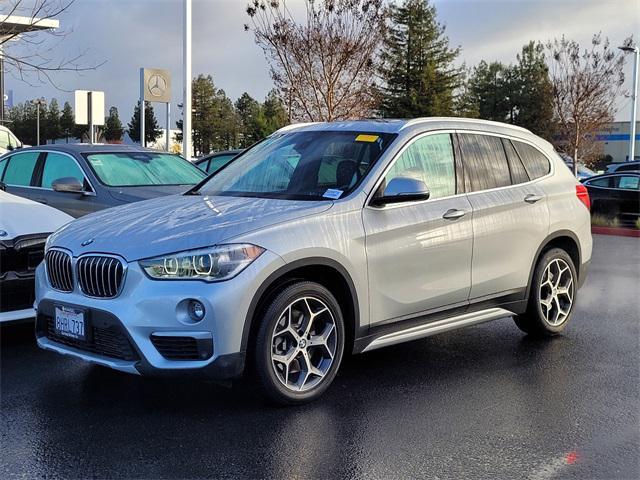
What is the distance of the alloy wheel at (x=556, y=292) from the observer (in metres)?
6.18

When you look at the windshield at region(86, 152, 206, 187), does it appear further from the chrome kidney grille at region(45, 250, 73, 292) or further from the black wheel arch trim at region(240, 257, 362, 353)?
the black wheel arch trim at region(240, 257, 362, 353)

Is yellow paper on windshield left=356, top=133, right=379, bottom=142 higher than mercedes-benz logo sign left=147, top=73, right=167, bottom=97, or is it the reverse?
mercedes-benz logo sign left=147, top=73, right=167, bottom=97

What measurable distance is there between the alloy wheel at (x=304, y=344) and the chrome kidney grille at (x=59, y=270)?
4.39 ft

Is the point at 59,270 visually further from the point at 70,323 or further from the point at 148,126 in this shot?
the point at 148,126

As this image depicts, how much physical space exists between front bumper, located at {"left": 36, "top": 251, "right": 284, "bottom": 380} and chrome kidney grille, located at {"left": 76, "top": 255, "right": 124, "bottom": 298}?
0.06m

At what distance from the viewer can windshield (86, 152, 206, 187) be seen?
28.3ft

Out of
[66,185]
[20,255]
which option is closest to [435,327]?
[20,255]

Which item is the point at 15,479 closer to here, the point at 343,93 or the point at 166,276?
the point at 166,276

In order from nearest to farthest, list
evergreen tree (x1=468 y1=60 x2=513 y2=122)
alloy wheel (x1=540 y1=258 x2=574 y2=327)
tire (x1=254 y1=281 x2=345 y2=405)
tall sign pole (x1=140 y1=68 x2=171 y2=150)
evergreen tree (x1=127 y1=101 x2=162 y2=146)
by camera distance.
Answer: tire (x1=254 y1=281 x2=345 y2=405), alloy wheel (x1=540 y1=258 x2=574 y2=327), tall sign pole (x1=140 y1=68 x2=171 y2=150), evergreen tree (x1=468 y1=60 x2=513 y2=122), evergreen tree (x1=127 y1=101 x2=162 y2=146)

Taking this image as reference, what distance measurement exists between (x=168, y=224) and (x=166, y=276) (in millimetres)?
453

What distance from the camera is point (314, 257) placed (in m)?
4.40

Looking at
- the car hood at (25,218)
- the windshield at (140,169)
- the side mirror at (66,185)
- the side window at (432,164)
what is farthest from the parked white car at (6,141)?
the side window at (432,164)

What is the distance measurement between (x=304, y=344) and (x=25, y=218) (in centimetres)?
306

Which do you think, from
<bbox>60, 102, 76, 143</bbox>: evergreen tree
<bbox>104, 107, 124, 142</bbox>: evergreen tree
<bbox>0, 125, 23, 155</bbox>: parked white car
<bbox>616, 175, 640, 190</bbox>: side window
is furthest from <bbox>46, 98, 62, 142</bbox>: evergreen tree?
<bbox>616, 175, 640, 190</bbox>: side window
